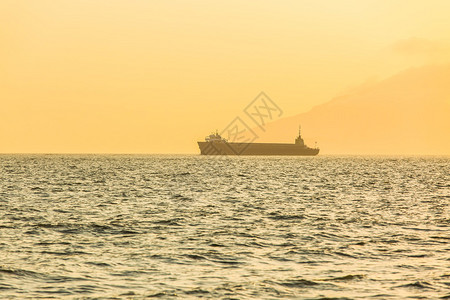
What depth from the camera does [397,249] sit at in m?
20.6

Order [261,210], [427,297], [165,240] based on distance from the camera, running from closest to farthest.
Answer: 1. [427,297]
2. [165,240]
3. [261,210]

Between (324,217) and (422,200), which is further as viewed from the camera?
(422,200)

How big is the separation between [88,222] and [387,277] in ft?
49.4

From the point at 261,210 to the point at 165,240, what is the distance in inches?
471

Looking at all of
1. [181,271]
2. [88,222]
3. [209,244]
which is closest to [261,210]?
[88,222]

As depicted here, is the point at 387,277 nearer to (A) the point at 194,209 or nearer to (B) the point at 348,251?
(B) the point at 348,251

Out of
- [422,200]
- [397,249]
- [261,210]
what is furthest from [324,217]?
[422,200]

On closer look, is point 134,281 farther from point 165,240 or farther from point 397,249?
point 397,249

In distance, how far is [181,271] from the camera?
1688 centimetres

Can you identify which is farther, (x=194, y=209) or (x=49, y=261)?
(x=194, y=209)

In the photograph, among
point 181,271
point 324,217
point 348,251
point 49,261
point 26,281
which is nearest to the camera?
point 26,281

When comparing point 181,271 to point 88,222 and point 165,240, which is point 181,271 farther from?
point 88,222

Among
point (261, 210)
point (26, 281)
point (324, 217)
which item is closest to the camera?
point (26, 281)

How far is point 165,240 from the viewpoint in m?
22.2
